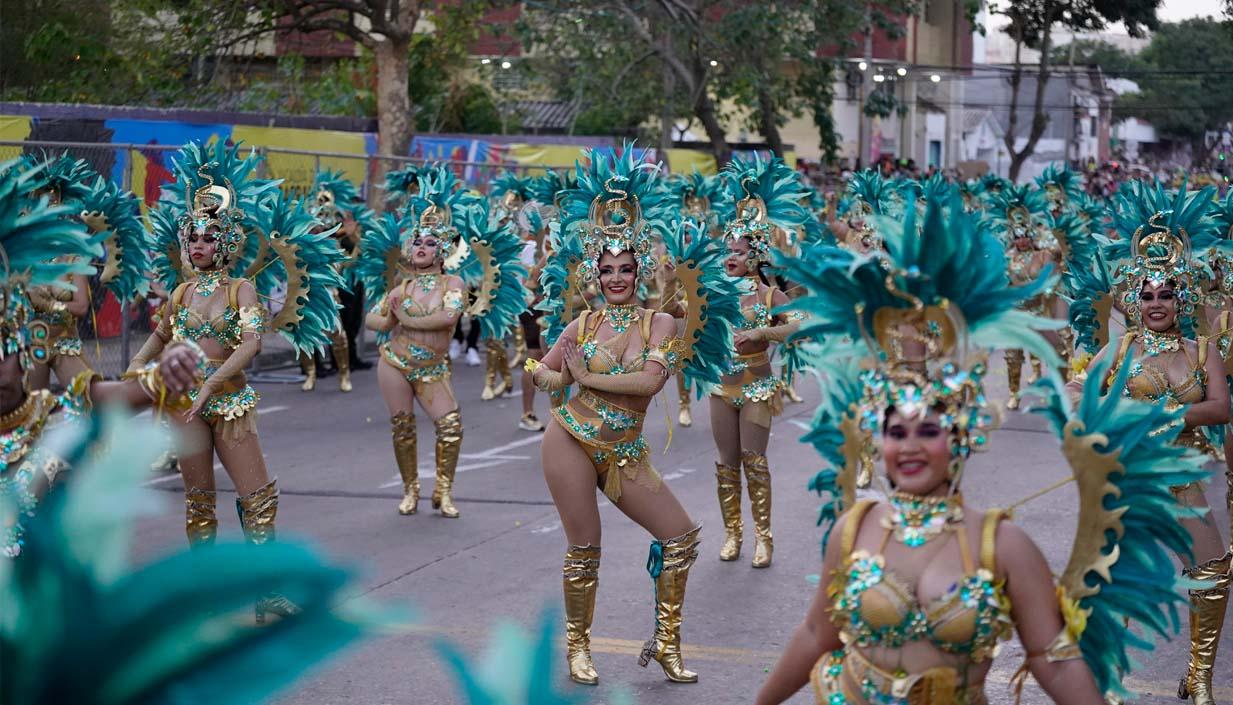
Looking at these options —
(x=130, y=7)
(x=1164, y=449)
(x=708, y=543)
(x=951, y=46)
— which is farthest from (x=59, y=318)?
(x=951, y=46)

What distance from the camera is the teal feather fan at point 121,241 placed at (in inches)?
410

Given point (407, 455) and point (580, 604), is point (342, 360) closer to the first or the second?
point (407, 455)

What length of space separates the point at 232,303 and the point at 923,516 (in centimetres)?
495

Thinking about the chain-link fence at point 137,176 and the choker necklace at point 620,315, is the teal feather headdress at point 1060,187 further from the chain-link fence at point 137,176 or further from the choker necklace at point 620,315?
the choker necklace at point 620,315

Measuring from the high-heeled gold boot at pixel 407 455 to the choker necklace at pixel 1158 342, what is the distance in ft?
17.7

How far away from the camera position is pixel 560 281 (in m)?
8.08

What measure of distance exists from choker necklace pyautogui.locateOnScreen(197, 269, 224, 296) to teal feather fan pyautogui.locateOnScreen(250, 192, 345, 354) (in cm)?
48

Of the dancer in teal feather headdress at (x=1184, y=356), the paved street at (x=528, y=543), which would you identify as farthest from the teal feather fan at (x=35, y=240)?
the dancer in teal feather headdress at (x=1184, y=356)

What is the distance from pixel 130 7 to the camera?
22.4 metres

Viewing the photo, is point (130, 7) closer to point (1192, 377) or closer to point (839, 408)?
point (1192, 377)

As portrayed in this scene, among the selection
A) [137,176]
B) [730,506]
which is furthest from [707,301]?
[137,176]

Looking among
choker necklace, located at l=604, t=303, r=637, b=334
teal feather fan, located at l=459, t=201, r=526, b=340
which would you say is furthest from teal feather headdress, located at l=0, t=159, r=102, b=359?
teal feather fan, located at l=459, t=201, r=526, b=340

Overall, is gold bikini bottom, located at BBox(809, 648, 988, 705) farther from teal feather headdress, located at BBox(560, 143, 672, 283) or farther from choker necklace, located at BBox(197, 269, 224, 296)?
choker necklace, located at BBox(197, 269, 224, 296)

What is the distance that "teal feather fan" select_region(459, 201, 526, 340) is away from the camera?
1182 centimetres
